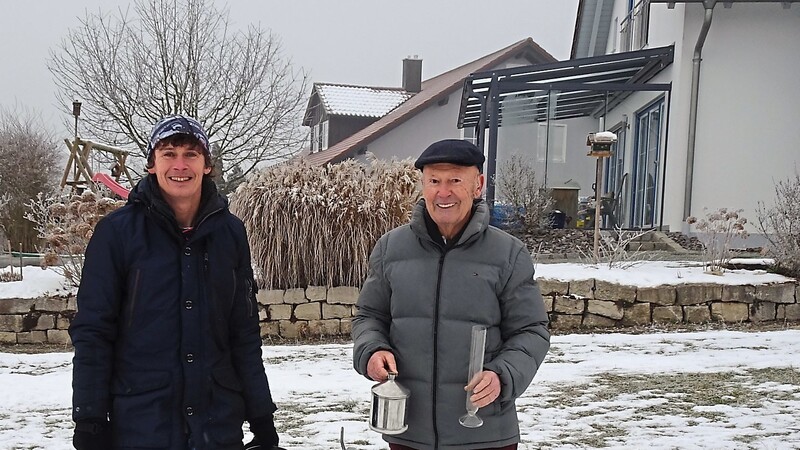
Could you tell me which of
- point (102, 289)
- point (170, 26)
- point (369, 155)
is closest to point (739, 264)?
point (369, 155)

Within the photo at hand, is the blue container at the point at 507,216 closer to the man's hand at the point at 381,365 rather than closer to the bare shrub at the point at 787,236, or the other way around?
the bare shrub at the point at 787,236

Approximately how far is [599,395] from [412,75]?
25889 millimetres

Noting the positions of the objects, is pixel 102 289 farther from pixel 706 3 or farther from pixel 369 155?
pixel 706 3

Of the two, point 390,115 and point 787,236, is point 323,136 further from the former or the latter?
point 787,236

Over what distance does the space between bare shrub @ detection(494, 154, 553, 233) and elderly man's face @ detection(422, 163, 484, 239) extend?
33.3 ft

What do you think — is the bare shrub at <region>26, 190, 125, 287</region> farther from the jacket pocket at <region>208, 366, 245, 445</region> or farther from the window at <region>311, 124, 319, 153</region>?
the window at <region>311, 124, 319, 153</region>

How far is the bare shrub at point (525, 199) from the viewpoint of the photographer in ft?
40.2

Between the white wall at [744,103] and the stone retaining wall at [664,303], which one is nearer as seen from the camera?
the stone retaining wall at [664,303]

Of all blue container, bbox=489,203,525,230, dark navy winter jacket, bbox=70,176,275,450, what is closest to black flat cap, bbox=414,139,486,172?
dark navy winter jacket, bbox=70,176,275,450

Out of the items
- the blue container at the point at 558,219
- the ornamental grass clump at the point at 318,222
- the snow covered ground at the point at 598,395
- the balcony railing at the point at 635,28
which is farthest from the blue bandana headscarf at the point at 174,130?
the balcony railing at the point at 635,28

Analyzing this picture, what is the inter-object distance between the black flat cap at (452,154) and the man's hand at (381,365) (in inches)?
23.4

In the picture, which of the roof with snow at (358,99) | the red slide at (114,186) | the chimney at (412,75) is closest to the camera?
the red slide at (114,186)

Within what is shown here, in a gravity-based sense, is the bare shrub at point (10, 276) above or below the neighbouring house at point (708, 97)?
below

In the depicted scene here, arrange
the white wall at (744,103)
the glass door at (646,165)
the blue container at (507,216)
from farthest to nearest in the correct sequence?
the glass door at (646,165)
the blue container at (507,216)
the white wall at (744,103)
